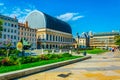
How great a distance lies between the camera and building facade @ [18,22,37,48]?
83688 mm

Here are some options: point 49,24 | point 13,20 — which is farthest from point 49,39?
point 13,20

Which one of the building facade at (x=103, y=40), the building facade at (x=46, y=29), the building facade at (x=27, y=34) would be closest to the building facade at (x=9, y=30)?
the building facade at (x=27, y=34)

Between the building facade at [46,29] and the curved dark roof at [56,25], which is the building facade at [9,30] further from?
the curved dark roof at [56,25]

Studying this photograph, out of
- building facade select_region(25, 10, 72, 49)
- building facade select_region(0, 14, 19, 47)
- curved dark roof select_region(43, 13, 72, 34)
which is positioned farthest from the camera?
curved dark roof select_region(43, 13, 72, 34)

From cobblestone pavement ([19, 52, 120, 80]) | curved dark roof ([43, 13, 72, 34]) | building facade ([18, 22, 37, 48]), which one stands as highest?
curved dark roof ([43, 13, 72, 34])

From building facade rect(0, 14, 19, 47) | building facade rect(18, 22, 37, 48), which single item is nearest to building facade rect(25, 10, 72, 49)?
building facade rect(18, 22, 37, 48)

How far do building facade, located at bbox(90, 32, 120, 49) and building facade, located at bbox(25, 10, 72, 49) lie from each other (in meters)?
56.7

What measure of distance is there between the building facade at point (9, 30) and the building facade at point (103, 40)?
384 feet

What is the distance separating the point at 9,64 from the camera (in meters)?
13.1

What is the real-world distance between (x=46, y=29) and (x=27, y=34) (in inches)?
1076

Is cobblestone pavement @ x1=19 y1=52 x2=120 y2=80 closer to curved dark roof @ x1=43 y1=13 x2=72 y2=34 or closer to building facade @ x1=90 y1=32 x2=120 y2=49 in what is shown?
curved dark roof @ x1=43 y1=13 x2=72 y2=34

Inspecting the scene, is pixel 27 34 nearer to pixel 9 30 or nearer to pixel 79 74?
pixel 9 30

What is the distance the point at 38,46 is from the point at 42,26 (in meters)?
16.5

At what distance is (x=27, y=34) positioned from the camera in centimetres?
8888
